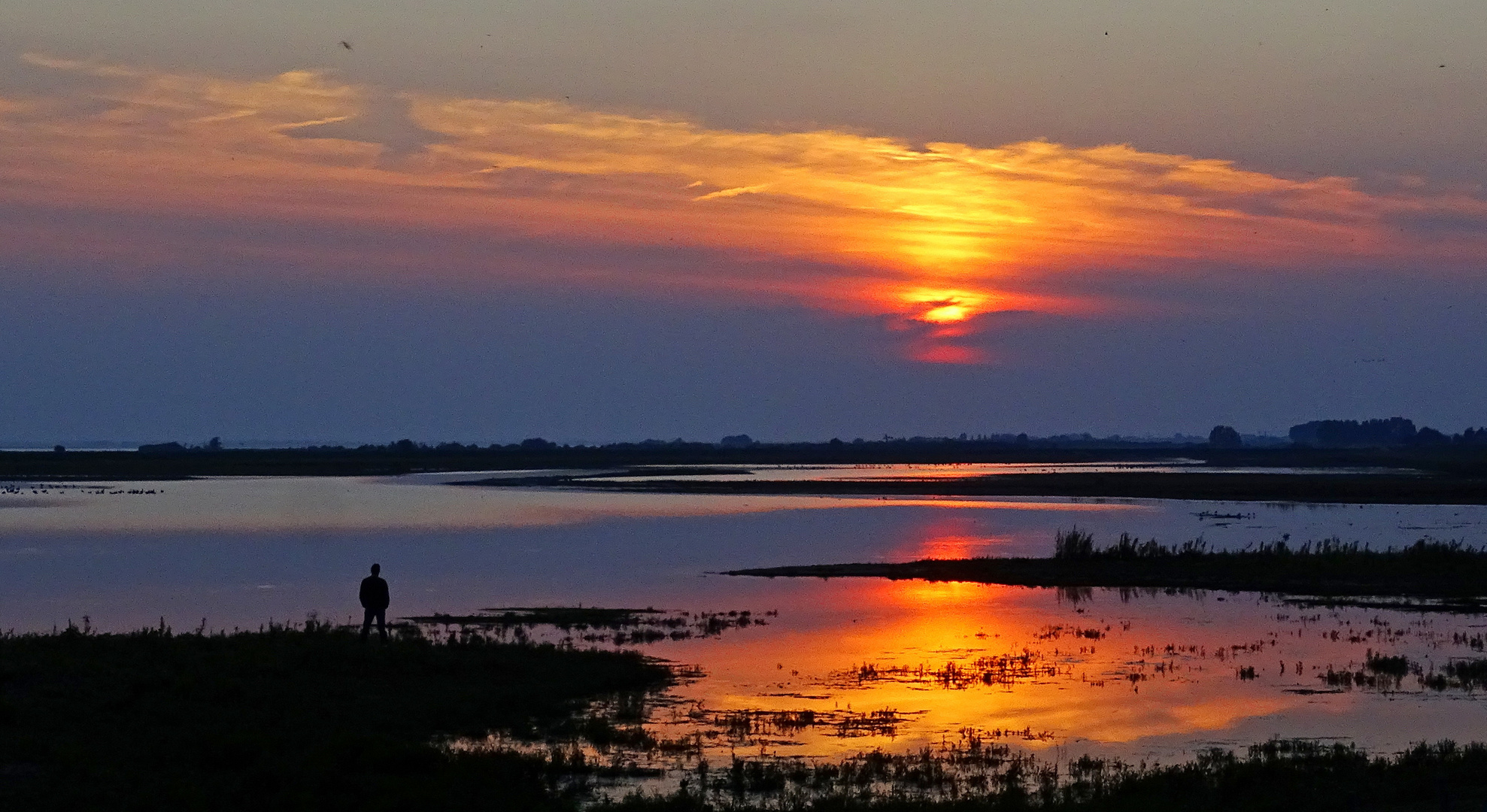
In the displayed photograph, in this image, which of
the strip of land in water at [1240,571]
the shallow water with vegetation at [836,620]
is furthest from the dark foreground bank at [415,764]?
the strip of land in water at [1240,571]

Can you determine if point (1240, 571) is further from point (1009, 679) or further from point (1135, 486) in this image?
point (1135, 486)

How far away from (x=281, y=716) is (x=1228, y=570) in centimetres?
3569

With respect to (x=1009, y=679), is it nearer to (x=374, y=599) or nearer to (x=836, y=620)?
(x=836, y=620)

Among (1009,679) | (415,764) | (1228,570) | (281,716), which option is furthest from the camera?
(1228,570)

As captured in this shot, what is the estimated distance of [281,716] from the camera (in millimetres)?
21797

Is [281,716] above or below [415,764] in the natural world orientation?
below

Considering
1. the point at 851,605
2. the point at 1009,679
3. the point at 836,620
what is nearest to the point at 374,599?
the point at 1009,679

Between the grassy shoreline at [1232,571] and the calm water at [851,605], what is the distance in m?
2.60

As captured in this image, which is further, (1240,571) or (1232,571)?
(1232,571)

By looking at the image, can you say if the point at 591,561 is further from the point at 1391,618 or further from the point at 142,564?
the point at 1391,618

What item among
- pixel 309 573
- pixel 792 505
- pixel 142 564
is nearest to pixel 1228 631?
pixel 309 573

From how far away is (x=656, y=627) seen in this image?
35.7m

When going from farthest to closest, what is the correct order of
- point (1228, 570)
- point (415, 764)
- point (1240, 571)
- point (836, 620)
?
point (1228, 570) → point (1240, 571) → point (836, 620) → point (415, 764)

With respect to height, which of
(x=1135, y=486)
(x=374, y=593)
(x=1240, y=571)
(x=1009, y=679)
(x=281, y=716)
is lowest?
(x=1009, y=679)
